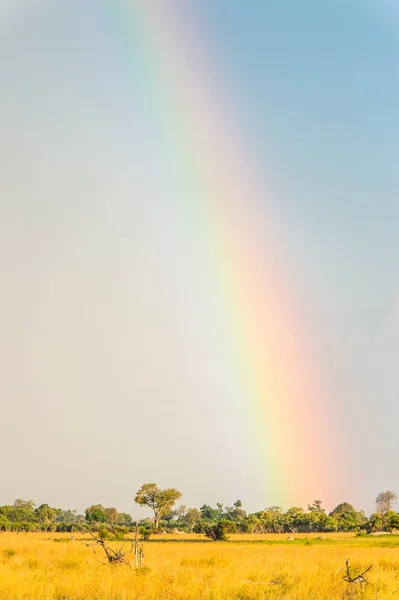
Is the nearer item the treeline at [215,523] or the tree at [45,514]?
the treeline at [215,523]

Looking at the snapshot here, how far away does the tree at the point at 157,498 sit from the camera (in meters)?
95.1

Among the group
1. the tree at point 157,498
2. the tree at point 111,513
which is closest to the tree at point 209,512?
the tree at point 111,513

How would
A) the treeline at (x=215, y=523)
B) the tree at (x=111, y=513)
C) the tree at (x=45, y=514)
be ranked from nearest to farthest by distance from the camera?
the treeline at (x=215, y=523) < the tree at (x=45, y=514) < the tree at (x=111, y=513)

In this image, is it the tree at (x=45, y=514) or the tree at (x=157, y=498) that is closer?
the tree at (x=157, y=498)

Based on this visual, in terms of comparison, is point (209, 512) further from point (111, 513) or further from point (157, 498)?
point (157, 498)

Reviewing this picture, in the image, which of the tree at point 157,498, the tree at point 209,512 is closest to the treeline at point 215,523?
the tree at point 157,498

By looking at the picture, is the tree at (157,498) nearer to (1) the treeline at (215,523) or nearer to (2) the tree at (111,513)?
(1) the treeline at (215,523)

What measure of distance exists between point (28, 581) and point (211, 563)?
1087cm

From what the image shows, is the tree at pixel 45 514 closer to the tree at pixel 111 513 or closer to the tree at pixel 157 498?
the tree at pixel 111 513

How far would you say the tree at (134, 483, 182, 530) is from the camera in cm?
9512

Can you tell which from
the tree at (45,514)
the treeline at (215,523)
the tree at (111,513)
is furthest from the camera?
the tree at (111,513)

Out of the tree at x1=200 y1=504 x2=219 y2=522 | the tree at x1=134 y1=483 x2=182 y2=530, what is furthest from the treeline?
the tree at x1=200 y1=504 x2=219 y2=522

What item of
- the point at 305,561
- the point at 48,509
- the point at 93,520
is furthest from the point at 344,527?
the point at 305,561

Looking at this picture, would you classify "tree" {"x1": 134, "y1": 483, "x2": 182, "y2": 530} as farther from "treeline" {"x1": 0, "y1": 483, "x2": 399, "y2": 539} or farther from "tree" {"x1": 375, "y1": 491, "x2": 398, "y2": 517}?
"tree" {"x1": 375, "y1": 491, "x2": 398, "y2": 517}
